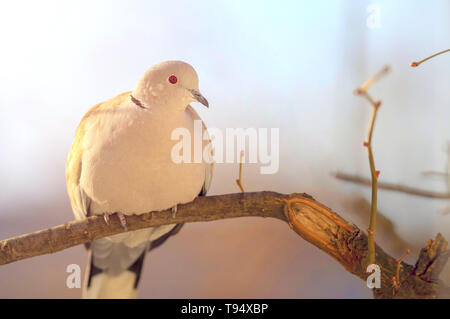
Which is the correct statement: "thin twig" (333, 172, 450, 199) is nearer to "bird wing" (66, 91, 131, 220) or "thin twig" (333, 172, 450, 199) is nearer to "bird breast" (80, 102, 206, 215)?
"bird breast" (80, 102, 206, 215)

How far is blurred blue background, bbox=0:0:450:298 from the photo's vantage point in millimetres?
1165

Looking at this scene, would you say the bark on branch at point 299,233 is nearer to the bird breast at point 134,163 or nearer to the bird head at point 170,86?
the bird breast at point 134,163

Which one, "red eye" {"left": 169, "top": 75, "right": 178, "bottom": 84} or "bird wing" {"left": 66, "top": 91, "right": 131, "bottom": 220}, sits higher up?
"red eye" {"left": 169, "top": 75, "right": 178, "bottom": 84}

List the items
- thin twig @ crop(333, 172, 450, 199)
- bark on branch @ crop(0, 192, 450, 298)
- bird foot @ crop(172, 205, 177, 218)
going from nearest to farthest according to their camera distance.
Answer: bark on branch @ crop(0, 192, 450, 298) → bird foot @ crop(172, 205, 177, 218) → thin twig @ crop(333, 172, 450, 199)

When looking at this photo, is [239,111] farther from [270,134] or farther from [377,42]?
[377,42]

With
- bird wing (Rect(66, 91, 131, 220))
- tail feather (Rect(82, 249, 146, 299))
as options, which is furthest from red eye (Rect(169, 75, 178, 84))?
tail feather (Rect(82, 249, 146, 299))

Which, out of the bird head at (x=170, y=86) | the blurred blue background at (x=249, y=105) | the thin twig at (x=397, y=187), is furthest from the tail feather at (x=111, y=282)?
the thin twig at (x=397, y=187)

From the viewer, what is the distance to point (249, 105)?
4.04 feet

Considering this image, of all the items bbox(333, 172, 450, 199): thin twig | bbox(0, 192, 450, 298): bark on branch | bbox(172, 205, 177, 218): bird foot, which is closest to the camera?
bbox(0, 192, 450, 298): bark on branch

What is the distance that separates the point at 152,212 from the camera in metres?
1.02

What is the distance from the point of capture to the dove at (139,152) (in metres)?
0.97

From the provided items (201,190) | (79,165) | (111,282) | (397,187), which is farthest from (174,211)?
(397,187)
